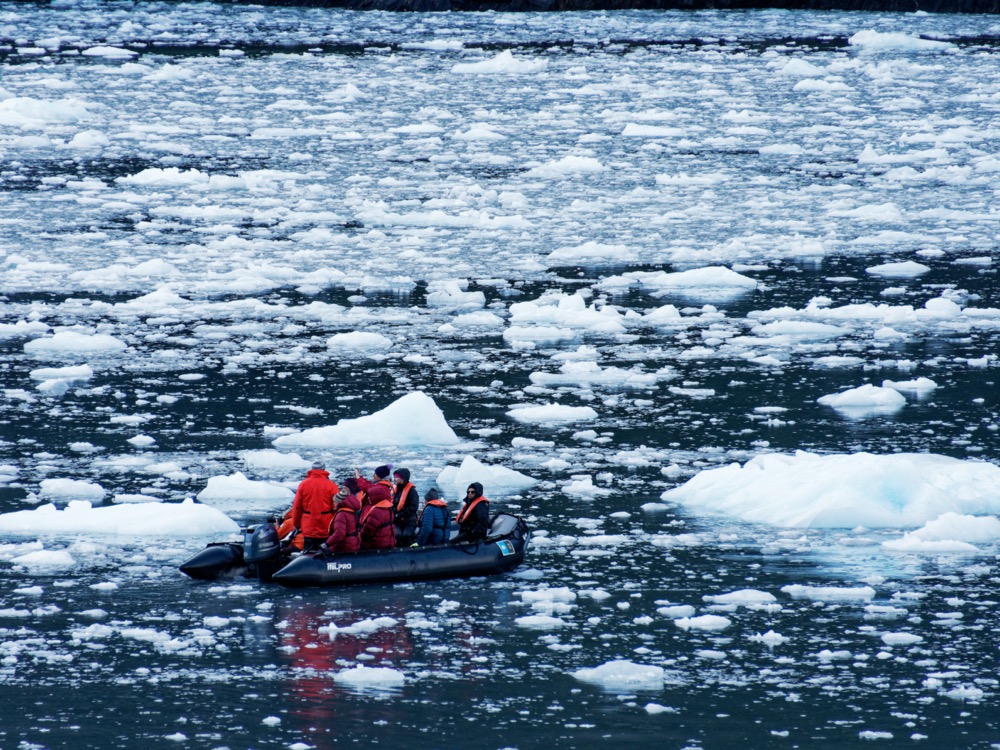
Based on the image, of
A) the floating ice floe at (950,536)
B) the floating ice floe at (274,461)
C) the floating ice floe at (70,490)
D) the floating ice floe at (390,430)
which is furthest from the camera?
the floating ice floe at (390,430)

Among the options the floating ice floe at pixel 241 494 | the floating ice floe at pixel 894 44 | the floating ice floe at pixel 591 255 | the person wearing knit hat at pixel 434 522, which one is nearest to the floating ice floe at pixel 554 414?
the floating ice floe at pixel 241 494

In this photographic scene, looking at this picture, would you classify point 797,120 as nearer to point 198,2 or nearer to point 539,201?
point 539,201

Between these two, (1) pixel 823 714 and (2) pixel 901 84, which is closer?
(1) pixel 823 714

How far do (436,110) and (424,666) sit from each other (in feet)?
79.6

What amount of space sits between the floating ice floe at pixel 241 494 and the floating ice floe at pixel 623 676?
4258 millimetres

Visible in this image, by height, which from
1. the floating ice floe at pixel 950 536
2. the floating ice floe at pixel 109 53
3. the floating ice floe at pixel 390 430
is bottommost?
the floating ice floe at pixel 950 536

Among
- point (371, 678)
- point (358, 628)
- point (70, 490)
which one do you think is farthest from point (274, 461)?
point (371, 678)

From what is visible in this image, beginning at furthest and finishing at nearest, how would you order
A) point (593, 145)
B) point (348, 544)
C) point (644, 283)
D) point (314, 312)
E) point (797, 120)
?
1. point (797, 120)
2. point (593, 145)
3. point (644, 283)
4. point (314, 312)
5. point (348, 544)

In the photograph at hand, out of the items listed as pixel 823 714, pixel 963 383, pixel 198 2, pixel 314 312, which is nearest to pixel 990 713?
pixel 823 714

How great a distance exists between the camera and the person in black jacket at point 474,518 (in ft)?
38.1

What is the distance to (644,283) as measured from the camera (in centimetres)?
2081

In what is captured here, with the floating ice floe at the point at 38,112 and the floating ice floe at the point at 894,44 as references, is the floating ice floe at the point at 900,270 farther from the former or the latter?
the floating ice floe at the point at 894,44

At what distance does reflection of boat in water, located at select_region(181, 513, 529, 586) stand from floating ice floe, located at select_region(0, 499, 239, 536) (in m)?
0.89

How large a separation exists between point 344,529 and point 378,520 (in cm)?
34
